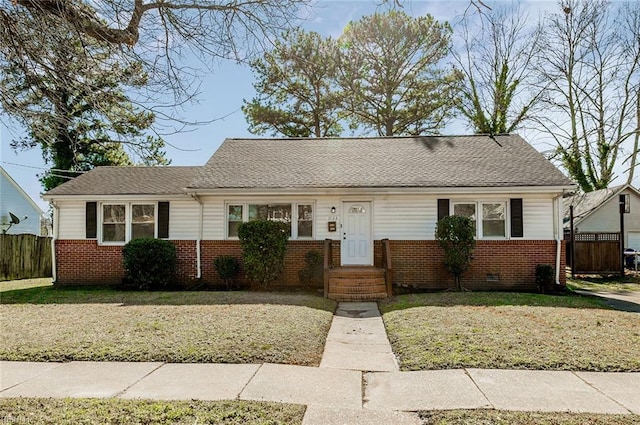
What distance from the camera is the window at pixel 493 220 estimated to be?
41.2 ft

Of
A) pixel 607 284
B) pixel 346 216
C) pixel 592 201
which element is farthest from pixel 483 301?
pixel 592 201

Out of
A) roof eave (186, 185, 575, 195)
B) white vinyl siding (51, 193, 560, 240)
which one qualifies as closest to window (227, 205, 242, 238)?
white vinyl siding (51, 193, 560, 240)

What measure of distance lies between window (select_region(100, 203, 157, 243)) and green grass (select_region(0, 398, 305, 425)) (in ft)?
31.7

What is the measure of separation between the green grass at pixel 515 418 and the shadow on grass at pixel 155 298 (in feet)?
18.2

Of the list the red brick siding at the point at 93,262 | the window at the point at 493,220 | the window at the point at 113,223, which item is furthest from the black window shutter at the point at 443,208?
the window at the point at 113,223

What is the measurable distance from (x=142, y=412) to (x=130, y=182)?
11.7 metres

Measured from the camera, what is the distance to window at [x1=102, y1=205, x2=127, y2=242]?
1337 cm

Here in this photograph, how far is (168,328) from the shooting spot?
22.8ft

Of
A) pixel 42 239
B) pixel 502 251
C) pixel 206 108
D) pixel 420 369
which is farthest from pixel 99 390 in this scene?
pixel 42 239

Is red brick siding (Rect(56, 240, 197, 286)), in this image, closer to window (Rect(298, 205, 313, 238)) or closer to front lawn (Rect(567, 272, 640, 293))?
window (Rect(298, 205, 313, 238))

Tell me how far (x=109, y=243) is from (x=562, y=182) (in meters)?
13.4

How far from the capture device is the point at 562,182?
11.9 meters

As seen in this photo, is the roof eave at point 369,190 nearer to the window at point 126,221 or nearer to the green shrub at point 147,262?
the green shrub at point 147,262

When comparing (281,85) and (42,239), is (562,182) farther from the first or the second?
(42,239)
